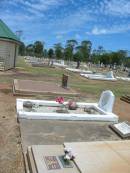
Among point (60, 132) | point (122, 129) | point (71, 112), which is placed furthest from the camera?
point (71, 112)

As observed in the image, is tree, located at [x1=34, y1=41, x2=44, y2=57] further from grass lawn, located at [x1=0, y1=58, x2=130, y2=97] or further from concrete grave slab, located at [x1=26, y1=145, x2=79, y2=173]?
concrete grave slab, located at [x1=26, y1=145, x2=79, y2=173]

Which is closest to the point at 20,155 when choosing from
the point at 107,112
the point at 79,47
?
the point at 107,112

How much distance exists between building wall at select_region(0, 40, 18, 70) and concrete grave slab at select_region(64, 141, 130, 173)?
18877 mm

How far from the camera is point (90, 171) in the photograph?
4.95 m

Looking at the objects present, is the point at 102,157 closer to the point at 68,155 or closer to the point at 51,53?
the point at 68,155

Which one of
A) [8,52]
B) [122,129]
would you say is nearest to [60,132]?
[122,129]

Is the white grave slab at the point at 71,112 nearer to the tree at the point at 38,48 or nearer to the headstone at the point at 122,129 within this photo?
the headstone at the point at 122,129

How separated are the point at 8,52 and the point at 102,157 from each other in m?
20.2

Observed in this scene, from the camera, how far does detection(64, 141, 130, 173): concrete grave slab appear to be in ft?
16.7

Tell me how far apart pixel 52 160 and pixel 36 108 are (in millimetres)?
4822

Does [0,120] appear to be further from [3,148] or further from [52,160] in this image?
[52,160]

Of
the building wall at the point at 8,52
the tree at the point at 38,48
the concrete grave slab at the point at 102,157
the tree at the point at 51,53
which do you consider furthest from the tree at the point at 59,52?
the concrete grave slab at the point at 102,157

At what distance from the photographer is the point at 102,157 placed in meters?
5.61

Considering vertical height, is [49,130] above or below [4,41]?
below
